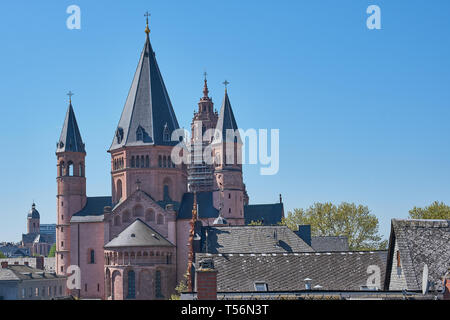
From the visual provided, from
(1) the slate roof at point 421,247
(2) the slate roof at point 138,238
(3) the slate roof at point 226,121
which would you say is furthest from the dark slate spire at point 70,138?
(1) the slate roof at point 421,247

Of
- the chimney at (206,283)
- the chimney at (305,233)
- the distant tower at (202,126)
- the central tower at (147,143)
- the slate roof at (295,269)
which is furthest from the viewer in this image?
the distant tower at (202,126)

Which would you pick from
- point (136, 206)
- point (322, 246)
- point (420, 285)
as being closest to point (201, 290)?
point (420, 285)

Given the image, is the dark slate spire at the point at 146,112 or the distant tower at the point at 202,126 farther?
the distant tower at the point at 202,126

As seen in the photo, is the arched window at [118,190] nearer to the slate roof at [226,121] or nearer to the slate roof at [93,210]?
the slate roof at [93,210]

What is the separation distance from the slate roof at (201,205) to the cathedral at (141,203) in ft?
0.46

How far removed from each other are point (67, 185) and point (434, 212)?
2041 inches

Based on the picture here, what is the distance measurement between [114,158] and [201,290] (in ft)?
270

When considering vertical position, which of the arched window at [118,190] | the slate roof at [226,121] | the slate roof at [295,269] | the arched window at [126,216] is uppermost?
the slate roof at [226,121]

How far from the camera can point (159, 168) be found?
102938mm

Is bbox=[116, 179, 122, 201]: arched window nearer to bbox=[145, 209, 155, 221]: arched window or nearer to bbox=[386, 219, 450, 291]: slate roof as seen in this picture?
bbox=[145, 209, 155, 221]: arched window

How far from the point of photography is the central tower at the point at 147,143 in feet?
338

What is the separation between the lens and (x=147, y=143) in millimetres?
102938

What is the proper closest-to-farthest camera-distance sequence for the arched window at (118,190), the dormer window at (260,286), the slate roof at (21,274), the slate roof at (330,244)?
the dormer window at (260,286)
the slate roof at (330,244)
the slate roof at (21,274)
the arched window at (118,190)

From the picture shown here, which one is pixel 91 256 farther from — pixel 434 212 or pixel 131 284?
pixel 434 212
